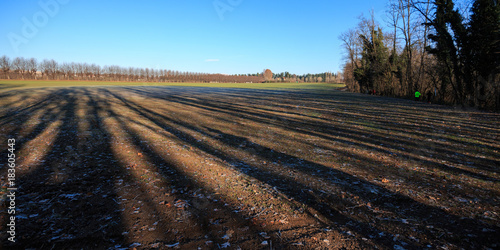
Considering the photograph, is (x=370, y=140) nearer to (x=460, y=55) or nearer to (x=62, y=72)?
(x=460, y=55)

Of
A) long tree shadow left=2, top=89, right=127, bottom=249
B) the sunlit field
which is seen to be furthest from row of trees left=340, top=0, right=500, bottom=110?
long tree shadow left=2, top=89, right=127, bottom=249

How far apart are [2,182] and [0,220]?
74.9 inches

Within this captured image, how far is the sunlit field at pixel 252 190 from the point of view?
3.31m

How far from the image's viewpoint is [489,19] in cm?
1683

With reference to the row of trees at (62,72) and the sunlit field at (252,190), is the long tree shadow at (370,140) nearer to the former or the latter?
the sunlit field at (252,190)

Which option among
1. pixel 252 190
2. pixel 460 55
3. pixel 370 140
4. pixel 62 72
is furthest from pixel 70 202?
pixel 62 72

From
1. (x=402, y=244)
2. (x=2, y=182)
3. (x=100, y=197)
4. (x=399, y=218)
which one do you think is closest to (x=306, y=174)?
(x=399, y=218)

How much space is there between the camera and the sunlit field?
3309 mm

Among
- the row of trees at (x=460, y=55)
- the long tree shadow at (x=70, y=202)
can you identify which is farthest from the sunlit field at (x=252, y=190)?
the row of trees at (x=460, y=55)

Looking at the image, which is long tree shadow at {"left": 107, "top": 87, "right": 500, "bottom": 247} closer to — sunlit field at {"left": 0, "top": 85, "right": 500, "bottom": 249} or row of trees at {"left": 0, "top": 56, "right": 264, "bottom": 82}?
sunlit field at {"left": 0, "top": 85, "right": 500, "bottom": 249}

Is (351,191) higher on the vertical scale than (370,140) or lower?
lower

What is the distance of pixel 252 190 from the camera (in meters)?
4.81

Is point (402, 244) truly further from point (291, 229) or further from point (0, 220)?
point (0, 220)

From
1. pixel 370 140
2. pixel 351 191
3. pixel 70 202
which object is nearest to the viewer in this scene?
pixel 70 202
